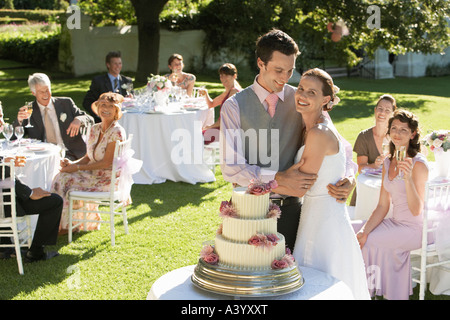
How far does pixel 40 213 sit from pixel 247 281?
11.4ft

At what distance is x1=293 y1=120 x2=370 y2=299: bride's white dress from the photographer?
3.42 metres

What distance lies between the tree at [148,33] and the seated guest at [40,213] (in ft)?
39.0

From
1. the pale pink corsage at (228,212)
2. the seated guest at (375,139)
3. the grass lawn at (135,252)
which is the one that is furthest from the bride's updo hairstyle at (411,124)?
the pale pink corsage at (228,212)

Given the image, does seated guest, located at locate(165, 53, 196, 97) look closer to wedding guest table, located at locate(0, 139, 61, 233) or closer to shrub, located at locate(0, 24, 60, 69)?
wedding guest table, located at locate(0, 139, 61, 233)

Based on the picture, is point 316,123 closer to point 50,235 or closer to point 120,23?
point 50,235

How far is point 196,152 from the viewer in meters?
9.34

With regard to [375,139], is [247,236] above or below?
below

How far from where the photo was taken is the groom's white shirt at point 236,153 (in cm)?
331

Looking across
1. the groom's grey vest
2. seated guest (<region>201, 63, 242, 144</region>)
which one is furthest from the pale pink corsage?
seated guest (<region>201, 63, 242, 144</region>)

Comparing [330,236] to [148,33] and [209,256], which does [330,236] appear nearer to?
[209,256]

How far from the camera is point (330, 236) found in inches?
135

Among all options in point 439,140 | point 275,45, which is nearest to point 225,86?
point 439,140

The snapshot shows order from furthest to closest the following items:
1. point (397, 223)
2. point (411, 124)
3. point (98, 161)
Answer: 1. point (98, 161)
2. point (397, 223)
3. point (411, 124)

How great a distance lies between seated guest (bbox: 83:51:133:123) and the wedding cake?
6613mm
